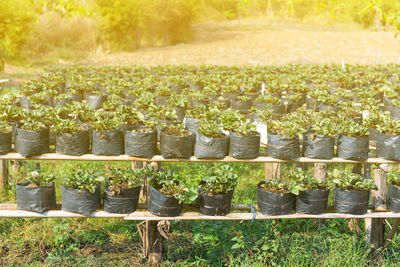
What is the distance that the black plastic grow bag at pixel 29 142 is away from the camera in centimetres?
540

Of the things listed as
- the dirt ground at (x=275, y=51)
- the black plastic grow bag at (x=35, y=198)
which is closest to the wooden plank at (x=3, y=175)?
the black plastic grow bag at (x=35, y=198)

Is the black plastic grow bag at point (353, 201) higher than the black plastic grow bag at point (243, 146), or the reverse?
the black plastic grow bag at point (243, 146)

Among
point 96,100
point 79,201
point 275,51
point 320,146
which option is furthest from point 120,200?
point 275,51

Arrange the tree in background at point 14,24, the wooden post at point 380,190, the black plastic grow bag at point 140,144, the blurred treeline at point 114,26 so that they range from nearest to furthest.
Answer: the black plastic grow bag at point 140,144 < the wooden post at point 380,190 < the tree in background at point 14,24 < the blurred treeline at point 114,26

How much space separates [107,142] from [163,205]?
1110 mm

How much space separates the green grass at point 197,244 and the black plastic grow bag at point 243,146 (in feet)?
1.67

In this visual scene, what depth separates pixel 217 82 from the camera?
1159cm

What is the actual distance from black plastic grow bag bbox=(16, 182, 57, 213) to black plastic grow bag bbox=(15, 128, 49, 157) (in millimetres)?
453

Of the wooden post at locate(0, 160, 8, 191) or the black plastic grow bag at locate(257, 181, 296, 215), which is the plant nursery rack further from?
the wooden post at locate(0, 160, 8, 191)

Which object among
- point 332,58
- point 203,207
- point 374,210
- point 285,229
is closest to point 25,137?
point 203,207

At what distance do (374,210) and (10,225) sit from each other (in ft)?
17.2

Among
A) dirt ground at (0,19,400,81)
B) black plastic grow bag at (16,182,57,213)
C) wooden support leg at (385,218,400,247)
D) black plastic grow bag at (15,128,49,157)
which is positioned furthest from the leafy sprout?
dirt ground at (0,19,400,81)

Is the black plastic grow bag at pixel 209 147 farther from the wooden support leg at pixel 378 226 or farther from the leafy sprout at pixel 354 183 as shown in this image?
the wooden support leg at pixel 378 226

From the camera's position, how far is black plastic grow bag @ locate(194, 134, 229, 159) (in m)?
5.47
